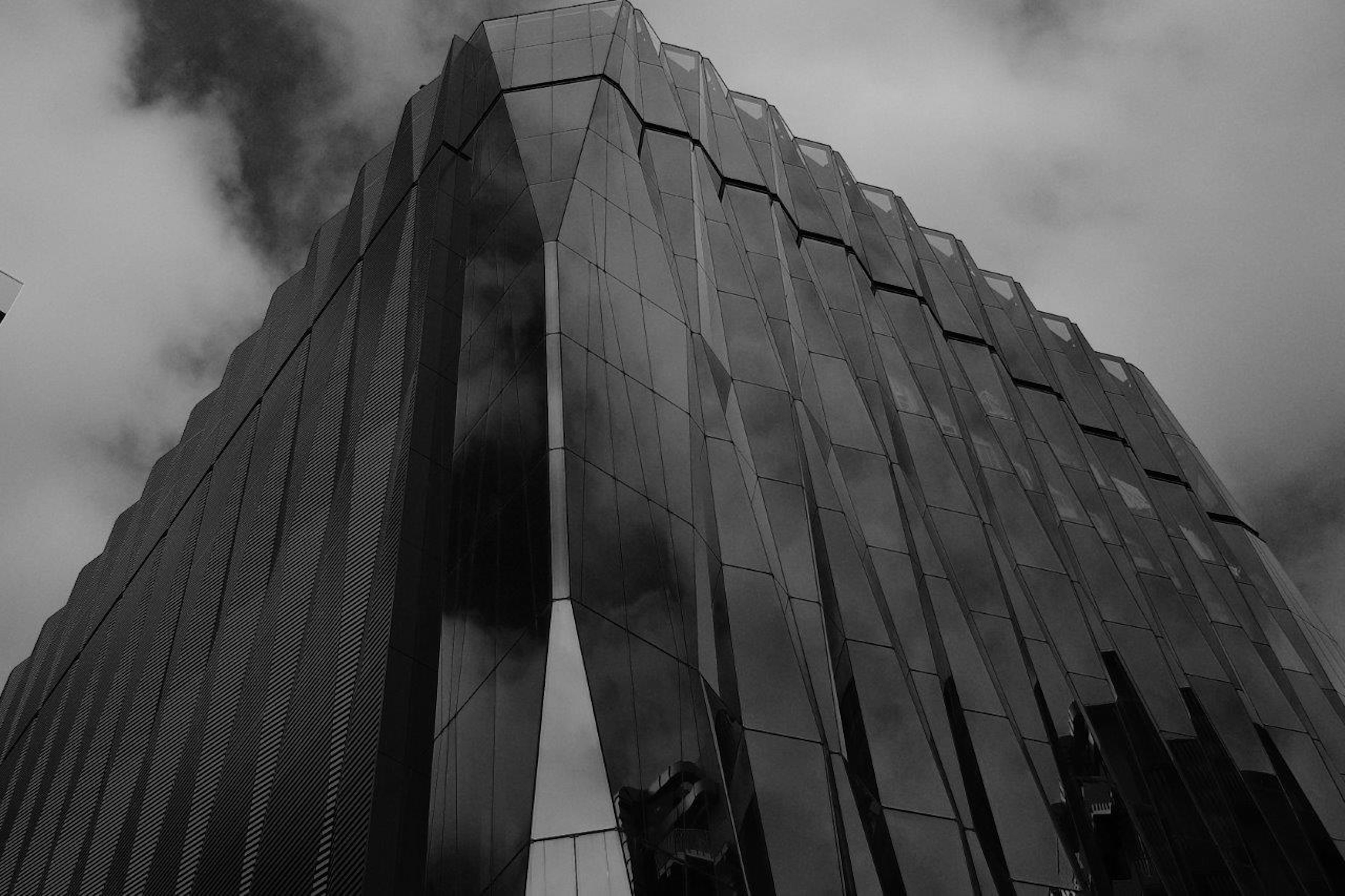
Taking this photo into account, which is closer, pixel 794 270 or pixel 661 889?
pixel 661 889

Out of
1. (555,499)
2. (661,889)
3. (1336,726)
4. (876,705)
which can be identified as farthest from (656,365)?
(1336,726)

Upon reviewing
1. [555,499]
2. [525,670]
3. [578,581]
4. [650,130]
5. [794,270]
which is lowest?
[525,670]

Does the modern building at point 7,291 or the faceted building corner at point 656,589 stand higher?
the modern building at point 7,291

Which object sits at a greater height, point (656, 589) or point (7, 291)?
point (7, 291)

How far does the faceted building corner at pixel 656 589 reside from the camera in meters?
14.3

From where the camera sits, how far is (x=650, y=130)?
24984mm

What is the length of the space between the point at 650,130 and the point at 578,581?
1297 centimetres

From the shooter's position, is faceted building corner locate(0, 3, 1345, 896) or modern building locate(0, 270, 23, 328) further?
modern building locate(0, 270, 23, 328)

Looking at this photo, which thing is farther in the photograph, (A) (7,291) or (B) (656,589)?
(A) (7,291)

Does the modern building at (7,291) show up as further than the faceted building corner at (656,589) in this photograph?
Yes

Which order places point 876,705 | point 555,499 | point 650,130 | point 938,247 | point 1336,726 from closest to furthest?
point 555,499 < point 876,705 < point 650,130 < point 1336,726 < point 938,247

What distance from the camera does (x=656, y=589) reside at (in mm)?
15258

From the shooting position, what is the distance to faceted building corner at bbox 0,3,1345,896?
14344 millimetres

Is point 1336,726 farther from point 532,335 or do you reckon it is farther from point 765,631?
point 532,335
